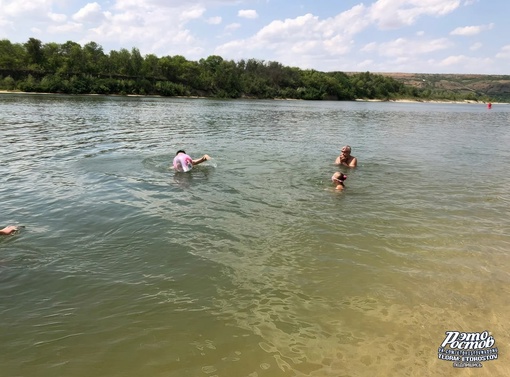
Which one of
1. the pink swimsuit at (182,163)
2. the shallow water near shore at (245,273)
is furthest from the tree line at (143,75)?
the shallow water near shore at (245,273)

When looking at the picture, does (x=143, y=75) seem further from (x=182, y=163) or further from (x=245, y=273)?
(x=245, y=273)

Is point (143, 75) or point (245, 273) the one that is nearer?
point (245, 273)

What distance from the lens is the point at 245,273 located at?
262 inches

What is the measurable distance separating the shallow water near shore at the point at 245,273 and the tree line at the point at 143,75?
101 m

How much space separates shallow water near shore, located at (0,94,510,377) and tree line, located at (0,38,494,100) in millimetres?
101348

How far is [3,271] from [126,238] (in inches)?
91.7

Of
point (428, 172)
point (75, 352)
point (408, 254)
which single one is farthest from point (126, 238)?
point (428, 172)

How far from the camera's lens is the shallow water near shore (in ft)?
15.2

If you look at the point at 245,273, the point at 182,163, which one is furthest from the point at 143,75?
the point at 245,273

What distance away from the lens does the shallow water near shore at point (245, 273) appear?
182 inches

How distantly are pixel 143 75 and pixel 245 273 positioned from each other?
127168 millimetres

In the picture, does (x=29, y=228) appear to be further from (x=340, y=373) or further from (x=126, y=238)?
(x=340, y=373)

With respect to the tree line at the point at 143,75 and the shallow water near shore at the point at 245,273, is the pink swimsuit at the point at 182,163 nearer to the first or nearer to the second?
the shallow water near shore at the point at 245,273

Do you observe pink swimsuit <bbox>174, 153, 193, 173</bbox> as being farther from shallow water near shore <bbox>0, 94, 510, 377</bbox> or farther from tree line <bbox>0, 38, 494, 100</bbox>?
tree line <bbox>0, 38, 494, 100</bbox>
